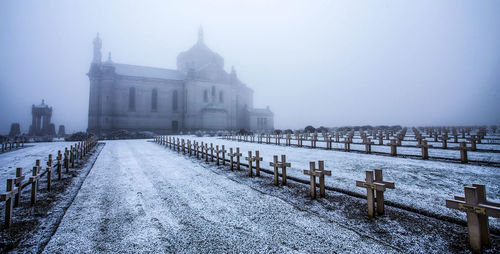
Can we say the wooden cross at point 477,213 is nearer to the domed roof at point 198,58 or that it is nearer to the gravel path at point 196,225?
the gravel path at point 196,225

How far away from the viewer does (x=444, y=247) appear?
7.46ft

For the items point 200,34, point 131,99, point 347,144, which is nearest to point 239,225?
point 347,144

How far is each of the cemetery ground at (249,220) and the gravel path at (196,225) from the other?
12mm

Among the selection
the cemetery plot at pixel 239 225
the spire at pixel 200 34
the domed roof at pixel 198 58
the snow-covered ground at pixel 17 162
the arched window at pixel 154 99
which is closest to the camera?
the cemetery plot at pixel 239 225

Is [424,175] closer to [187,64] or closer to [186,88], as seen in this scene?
[186,88]

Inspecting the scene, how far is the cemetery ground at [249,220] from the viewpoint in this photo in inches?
95.1

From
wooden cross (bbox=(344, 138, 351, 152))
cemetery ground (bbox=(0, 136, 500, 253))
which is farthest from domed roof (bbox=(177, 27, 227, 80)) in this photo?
cemetery ground (bbox=(0, 136, 500, 253))

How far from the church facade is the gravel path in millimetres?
40142

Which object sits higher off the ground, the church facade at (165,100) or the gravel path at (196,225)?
the church facade at (165,100)

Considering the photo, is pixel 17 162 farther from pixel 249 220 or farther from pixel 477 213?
pixel 477 213

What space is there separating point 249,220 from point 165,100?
45.7 m

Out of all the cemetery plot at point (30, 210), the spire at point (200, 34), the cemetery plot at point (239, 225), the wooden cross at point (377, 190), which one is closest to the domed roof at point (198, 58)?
the spire at point (200, 34)

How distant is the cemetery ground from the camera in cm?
242

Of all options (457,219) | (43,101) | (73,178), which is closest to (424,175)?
(457,219)
